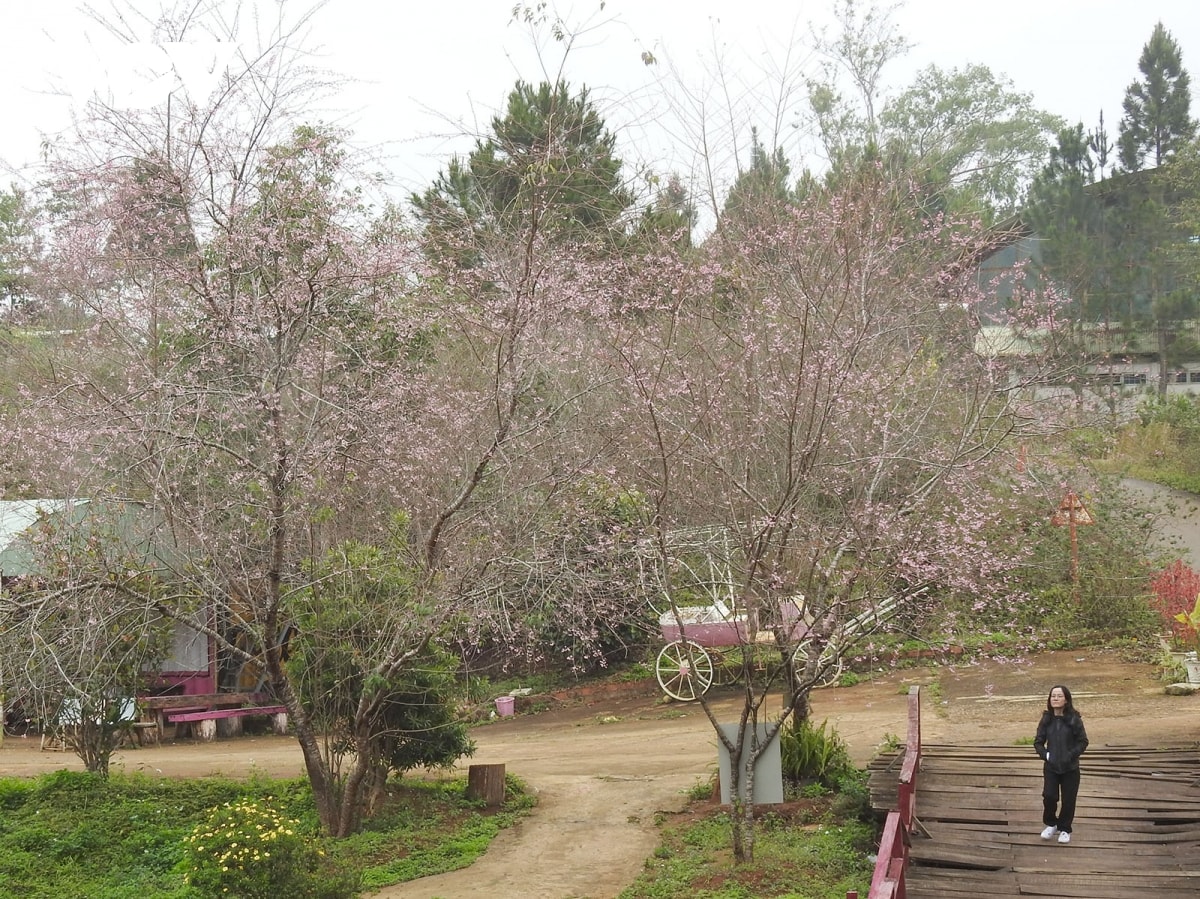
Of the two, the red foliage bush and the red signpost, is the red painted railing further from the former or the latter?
the red signpost

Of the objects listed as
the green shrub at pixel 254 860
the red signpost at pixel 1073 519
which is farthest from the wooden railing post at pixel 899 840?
the red signpost at pixel 1073 519

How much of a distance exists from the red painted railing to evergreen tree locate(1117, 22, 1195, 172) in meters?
25.4

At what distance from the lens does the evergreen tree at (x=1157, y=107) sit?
1129 inches

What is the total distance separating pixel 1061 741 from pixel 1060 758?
0.38 feet

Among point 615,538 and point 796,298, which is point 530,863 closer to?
point 615,538

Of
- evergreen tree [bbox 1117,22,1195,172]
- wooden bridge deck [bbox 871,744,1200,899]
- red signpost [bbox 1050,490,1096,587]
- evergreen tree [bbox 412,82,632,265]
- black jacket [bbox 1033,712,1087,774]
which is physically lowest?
wooden bridge deck [bbox 871,744,1200,899]

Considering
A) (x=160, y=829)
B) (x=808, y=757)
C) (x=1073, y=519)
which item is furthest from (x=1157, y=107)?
(x=160, y=829)

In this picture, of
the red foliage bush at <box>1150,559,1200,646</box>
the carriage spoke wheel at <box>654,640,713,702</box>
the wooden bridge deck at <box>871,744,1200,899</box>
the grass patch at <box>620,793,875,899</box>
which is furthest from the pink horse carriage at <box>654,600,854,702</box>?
the red foliage bush at <box>1150,559,1200,646</box>

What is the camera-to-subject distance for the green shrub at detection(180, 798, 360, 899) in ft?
23.7

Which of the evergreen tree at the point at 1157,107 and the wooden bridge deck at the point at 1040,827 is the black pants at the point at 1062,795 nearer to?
the wooden bridge deck at the point at 1040,827

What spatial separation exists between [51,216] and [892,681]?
11770 millimetres

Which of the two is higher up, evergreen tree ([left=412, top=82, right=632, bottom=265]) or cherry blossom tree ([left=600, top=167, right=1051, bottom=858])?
evergreen tree ([left=412, top=82, right=632, bottom=265])

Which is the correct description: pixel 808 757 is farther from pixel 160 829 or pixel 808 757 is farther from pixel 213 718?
pixel 213 718

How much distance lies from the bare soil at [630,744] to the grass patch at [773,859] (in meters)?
0.34
